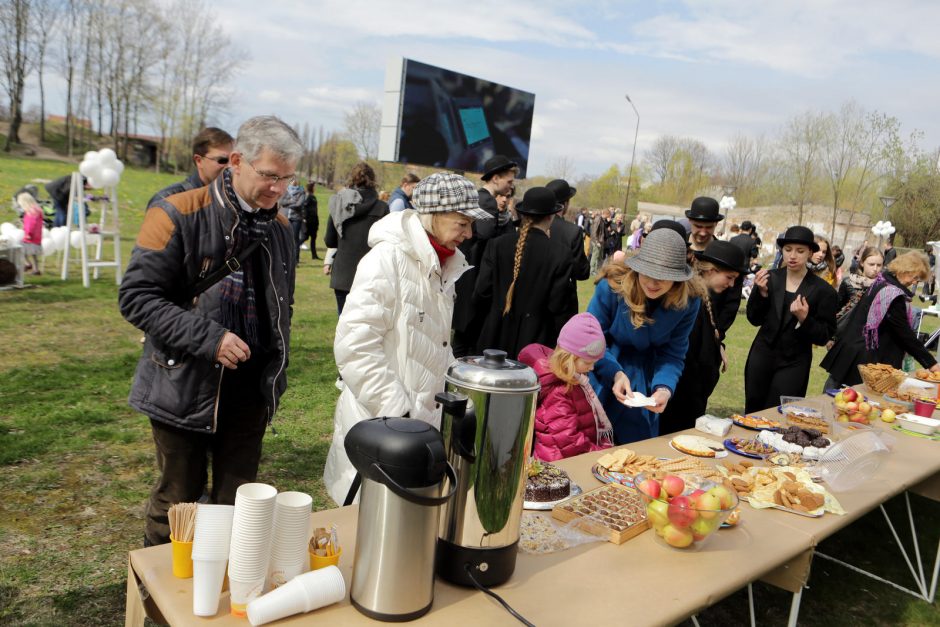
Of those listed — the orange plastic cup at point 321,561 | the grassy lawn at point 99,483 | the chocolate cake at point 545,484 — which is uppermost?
the orange plastic cup at point 321,561

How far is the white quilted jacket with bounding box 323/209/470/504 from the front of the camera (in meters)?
1.93

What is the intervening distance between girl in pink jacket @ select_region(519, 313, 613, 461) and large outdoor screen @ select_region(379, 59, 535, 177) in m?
13.5

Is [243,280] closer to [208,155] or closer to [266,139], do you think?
[266,139]

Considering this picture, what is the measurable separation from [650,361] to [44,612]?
2.58 meters

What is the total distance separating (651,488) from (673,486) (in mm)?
59

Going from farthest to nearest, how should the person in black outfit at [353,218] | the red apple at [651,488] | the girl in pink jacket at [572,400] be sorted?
the person in black outfit at [353,218] < the girl in pink jacket at [572,400] < the red apple at [651,488]

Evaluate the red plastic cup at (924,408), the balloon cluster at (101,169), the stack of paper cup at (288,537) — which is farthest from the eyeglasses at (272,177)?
the balloon cluster at (101,169)

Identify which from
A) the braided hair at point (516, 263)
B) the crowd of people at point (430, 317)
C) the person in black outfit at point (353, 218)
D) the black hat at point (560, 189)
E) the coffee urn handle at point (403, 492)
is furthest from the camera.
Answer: the person in black outfit at point (353, 218)

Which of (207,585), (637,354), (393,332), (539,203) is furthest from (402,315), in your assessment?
(539,203)

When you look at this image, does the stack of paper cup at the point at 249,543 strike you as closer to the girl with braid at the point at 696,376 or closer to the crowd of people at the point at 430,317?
the crowd of people at the point at 430,317

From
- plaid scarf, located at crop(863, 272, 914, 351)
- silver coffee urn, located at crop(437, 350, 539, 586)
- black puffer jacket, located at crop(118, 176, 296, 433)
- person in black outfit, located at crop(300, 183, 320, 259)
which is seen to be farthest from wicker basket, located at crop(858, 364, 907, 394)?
person in black outfit, located at crop(300, 183, 320, 259)

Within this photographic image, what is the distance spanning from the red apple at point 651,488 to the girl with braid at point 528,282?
2.21 m

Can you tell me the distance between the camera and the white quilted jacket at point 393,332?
1.93 meters

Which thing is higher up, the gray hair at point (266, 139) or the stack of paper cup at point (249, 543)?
the gray hair at point (266, 139)
